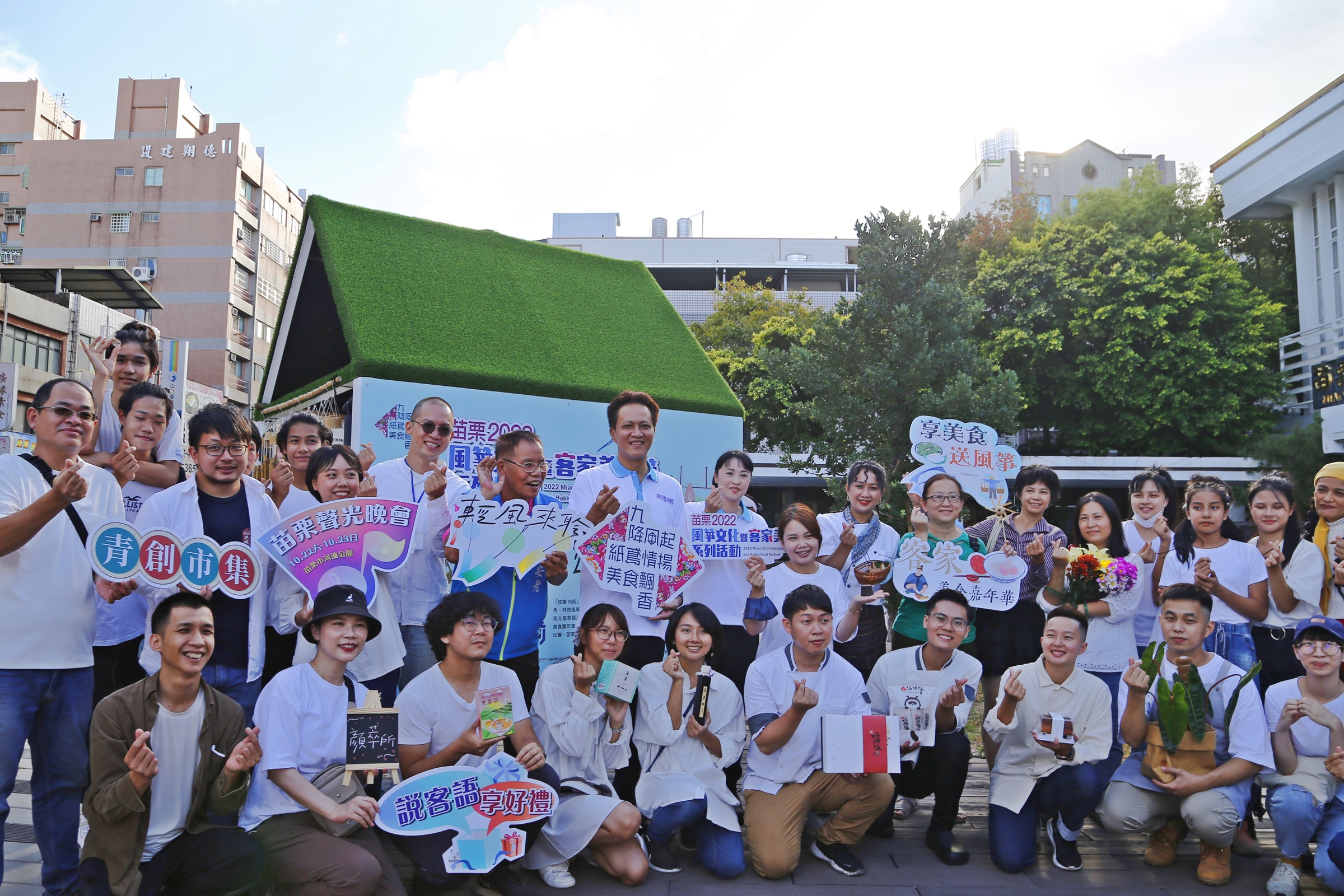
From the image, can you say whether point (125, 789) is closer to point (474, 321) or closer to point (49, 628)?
point (49, 628)

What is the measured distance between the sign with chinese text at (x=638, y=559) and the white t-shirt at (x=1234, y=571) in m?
2.84

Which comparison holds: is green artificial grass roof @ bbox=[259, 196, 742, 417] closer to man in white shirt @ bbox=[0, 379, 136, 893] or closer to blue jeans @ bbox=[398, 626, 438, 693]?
blue jeans @ bbox=[398, 626, 438, 693]

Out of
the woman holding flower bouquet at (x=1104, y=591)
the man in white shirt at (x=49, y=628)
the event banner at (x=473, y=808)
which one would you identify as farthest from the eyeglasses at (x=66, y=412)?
the woman holding flower bouquet at (x=1104, y=591)

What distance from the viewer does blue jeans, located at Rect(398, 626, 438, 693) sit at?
4.68m

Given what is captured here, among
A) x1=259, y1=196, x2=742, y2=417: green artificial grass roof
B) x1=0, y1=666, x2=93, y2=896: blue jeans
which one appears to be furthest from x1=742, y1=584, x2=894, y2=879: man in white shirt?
x1=259, y1=196, x2=742, y2=417: green artificial grass roof

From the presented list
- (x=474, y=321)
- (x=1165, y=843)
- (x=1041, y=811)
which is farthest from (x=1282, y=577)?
(x=474, y=321)

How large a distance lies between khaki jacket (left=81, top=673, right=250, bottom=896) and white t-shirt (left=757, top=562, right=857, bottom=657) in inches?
111

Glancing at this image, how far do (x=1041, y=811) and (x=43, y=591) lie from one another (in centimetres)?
470

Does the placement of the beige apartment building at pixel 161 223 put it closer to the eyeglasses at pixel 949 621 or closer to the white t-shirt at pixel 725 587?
the white t-shirt at pixel 725 587

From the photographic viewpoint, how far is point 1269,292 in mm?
24031

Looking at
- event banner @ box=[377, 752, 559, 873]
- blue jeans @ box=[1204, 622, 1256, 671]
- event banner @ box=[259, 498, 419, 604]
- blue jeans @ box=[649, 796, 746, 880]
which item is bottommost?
blue jeans @ box=[649, 796, 746, 880]

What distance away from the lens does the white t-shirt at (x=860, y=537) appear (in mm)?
5309

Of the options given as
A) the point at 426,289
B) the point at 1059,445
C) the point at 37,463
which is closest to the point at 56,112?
the point at 426,289

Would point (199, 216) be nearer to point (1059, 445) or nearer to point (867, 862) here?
point (1059, 445)
